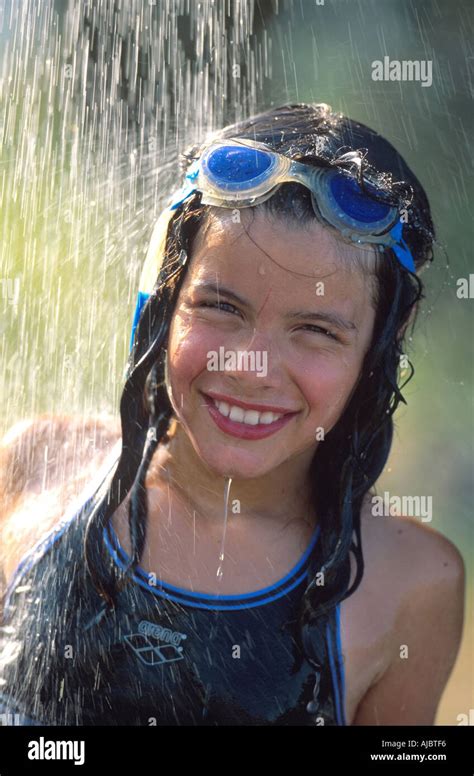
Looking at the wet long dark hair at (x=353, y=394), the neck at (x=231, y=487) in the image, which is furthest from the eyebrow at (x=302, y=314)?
the neck at (x=231, y=487)

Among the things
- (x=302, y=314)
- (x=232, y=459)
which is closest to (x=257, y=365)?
(x=302, y=314)

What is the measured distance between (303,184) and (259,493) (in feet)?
3.02

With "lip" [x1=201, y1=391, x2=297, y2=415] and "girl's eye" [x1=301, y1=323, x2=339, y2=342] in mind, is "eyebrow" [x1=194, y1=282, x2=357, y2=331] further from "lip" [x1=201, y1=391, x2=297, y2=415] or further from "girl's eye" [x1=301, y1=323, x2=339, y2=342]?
"lip" [x1=201, y1=391, x2=297, y2=415]

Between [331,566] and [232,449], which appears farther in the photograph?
[331,566]

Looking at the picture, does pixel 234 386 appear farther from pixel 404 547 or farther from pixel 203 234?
pixel 404 547

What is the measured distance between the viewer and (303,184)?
87.8 inches

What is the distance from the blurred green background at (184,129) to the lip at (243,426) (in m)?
2.50

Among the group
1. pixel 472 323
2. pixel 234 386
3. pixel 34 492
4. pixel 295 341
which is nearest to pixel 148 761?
pixel 34 492

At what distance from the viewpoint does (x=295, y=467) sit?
258cm

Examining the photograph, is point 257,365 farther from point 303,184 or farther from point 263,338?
point 303,184

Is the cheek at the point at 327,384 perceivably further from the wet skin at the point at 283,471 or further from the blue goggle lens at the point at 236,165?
the blue goggle lens at the point at 236,165

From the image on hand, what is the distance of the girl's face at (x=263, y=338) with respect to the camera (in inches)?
85.2

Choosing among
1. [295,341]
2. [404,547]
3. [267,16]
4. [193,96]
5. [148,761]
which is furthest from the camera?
[193,96]

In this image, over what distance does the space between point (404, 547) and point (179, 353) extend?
0.96 meters
